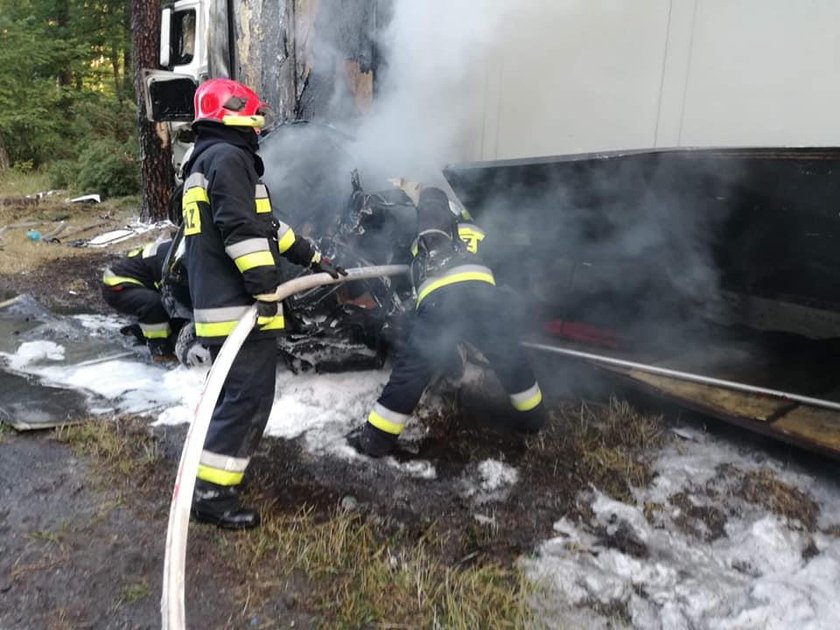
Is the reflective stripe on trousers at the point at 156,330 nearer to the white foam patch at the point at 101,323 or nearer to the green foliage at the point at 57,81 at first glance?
the white foam patch at the point at 101,323

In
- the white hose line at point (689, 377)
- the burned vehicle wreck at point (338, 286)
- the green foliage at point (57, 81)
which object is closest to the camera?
the white hose line at point (689, 377)

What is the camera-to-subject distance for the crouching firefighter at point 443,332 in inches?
129

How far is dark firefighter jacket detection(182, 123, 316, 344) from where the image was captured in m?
2.70

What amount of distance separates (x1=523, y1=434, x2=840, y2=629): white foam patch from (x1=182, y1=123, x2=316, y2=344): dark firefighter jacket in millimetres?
1595

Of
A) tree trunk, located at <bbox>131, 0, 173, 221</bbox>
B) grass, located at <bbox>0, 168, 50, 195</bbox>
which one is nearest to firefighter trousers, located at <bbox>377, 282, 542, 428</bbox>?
tree trunk, located at <bbox>131, 0, 173, 221</bbox>

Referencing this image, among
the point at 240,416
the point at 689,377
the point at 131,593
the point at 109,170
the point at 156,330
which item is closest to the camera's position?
the point at 131,593

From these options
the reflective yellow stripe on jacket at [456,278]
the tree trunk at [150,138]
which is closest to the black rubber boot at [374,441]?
the reflective yellow stripe on jacket at [456,278]

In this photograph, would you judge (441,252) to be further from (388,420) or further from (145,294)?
(145,294)

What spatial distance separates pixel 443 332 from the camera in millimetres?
3367

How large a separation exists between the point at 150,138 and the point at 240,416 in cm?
774

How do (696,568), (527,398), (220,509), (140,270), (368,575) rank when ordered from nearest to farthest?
(368,575)
(696,568)
(220,509)
(527,398)
(140,270)

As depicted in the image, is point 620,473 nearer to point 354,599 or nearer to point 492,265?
point 354,599

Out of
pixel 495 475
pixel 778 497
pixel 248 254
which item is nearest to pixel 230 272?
pixel 248 254

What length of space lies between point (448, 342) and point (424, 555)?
1231 millimetres
